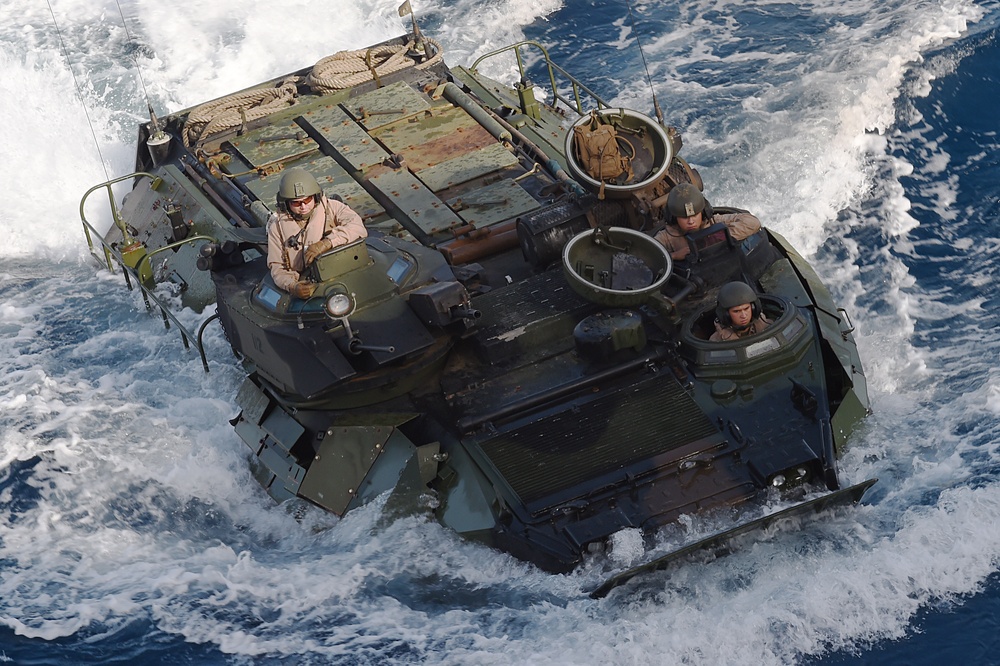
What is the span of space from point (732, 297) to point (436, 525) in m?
3.19

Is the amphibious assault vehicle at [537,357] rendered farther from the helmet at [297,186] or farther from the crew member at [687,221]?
the helmet at [297,186]

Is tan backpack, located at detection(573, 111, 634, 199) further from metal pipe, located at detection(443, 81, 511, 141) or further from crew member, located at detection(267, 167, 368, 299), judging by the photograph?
crew member, located at detection(267, 167, 368, 299)

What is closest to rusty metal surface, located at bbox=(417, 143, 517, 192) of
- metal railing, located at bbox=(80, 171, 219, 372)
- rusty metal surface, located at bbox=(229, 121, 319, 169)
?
rusty metal surface, located at bbox=(229, 121, 319, 169)

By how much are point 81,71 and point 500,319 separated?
12206 millimetres

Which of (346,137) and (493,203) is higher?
(493,203)

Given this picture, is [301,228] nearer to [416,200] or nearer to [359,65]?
[416,200]

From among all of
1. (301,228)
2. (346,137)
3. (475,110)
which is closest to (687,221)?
(301,228)

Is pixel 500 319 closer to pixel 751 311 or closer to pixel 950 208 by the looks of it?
pixel 751 311

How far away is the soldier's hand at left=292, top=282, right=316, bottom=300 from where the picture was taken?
1472cm

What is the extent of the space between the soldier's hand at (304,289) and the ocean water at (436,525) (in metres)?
1.95

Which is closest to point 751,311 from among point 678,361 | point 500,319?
point 678,361

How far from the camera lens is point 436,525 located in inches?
551

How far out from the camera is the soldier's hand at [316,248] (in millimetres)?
14914

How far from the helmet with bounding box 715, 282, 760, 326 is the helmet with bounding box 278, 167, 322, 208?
3.77 m
